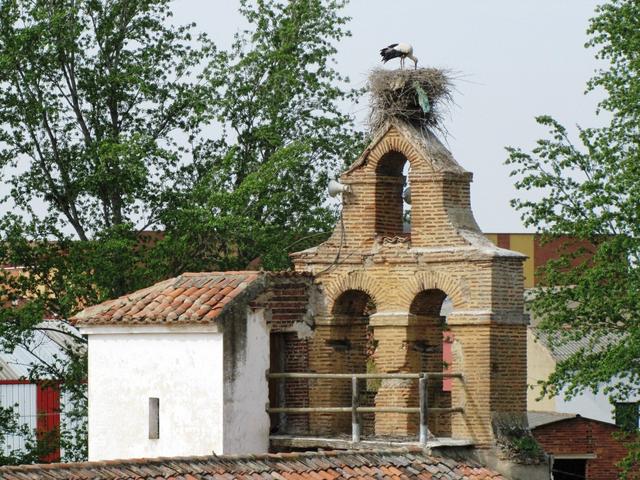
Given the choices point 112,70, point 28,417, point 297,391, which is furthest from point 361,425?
point 28,417

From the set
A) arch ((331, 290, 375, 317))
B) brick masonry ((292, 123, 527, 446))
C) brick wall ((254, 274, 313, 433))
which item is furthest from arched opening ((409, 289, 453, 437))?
brick wall ((254, 274, 313, 433))

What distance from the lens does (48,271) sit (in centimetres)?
3738

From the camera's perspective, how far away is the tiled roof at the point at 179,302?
26.3 metres

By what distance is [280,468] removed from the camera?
23.9m

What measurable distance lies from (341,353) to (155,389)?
2754mm

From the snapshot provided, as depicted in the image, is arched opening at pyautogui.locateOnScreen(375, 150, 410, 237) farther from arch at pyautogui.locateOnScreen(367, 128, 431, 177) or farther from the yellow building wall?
the yellow building wall

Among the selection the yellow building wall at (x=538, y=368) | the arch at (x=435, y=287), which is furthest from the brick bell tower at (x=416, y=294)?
the yellow building wall at (x=538, y=368)

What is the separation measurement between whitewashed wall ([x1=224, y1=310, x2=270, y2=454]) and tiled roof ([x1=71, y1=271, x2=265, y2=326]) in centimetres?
53

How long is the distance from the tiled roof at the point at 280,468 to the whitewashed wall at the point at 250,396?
1711 millimetres

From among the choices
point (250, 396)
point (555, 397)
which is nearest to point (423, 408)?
point (250, 396)

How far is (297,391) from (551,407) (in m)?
28.1

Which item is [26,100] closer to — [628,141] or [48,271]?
[48,271]

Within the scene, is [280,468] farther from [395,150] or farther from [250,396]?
[395,150]

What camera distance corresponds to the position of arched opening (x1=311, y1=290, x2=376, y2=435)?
90.3 feet
